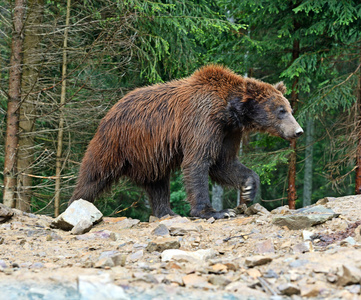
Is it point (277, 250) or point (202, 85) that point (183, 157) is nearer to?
point (202, 85)

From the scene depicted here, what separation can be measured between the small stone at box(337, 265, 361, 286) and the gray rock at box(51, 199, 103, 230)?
13.0 feet

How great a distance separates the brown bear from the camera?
21.3 ft

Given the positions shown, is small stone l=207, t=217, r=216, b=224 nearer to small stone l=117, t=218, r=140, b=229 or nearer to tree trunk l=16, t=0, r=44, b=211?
small stone l=117, t=218, r=140, b=229

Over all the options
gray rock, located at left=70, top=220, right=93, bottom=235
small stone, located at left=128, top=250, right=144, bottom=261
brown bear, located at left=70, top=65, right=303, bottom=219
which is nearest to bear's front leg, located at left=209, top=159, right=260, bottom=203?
brown bear, located at left=70, top=65, right=303, bottom=219

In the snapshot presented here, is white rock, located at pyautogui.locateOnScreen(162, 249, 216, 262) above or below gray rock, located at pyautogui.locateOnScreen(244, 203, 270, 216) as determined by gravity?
below

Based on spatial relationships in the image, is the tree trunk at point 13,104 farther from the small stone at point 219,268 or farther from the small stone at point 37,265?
the small stone at point 219,268

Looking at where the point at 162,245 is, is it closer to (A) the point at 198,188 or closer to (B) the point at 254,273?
(B) the point at 254,273

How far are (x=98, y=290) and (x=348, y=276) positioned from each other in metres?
1.70

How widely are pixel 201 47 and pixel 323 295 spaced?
1147cm

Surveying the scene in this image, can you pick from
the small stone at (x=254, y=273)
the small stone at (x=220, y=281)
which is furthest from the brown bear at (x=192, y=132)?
the small stone at (x=220, y=281)

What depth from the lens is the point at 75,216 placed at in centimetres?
623

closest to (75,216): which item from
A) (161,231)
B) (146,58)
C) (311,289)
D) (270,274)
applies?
(161,231)

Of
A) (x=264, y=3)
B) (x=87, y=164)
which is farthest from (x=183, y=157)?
(x=264, y=3)

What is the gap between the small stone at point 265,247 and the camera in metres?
4.29
